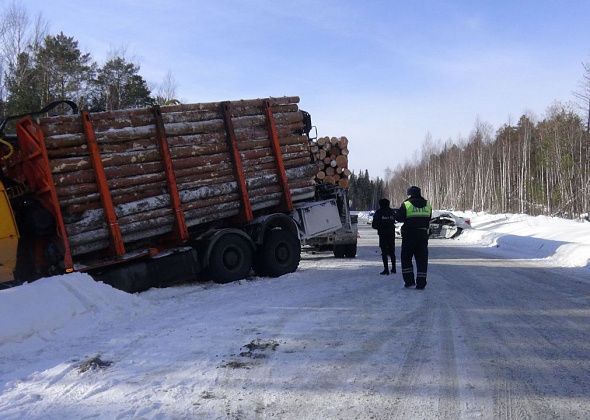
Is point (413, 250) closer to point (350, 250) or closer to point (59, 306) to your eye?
point (59, 306)

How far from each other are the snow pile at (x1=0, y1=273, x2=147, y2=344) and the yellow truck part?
1236 millimetres

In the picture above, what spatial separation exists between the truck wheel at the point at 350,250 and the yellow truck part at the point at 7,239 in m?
10.3

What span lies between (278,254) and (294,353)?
19.1ft

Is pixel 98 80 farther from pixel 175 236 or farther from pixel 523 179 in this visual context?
pixel 523 179

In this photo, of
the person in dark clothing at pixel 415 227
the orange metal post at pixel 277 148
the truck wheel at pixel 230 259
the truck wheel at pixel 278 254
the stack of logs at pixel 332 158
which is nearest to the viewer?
the person in dark clothing at pixel 415 227

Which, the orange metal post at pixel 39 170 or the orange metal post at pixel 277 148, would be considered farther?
the orange metal post at pixel 277 148

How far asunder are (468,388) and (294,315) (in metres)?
2.94

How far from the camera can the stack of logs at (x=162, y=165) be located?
8.34 metres

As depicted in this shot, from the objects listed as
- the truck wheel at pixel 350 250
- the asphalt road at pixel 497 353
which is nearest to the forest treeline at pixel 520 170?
the truck wheel at pixel 350 250

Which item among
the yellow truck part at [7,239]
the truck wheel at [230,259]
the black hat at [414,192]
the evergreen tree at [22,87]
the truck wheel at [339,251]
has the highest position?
the evergreen tree at [22,87]

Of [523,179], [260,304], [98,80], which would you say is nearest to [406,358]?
[260,304]

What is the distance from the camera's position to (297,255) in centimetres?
1114

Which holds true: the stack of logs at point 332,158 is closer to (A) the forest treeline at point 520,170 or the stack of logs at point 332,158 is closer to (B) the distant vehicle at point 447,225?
(B) the distant vehicle at point 447,225

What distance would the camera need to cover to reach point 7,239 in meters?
7.62
